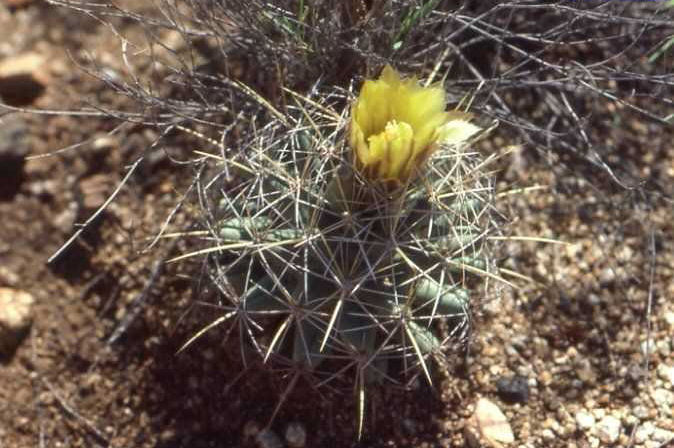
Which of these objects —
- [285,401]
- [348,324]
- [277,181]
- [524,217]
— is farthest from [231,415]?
[524,217]

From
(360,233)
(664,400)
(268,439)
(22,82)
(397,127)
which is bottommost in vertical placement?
(268,439)

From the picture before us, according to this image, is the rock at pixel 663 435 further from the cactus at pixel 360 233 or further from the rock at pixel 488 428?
the cactus at pixel 360 233

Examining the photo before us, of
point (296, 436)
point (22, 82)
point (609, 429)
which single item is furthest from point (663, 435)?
point (22, 82)

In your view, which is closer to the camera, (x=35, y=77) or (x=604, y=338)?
(x=604, y=338)

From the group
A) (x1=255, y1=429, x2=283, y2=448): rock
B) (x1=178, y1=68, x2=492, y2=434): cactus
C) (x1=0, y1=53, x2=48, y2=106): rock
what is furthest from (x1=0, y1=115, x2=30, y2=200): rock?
(x1=255, y1=429, x2=283, y2=448): rock

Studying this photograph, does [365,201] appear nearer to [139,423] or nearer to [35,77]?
[139,423]

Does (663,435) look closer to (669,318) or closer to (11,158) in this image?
(669,318)

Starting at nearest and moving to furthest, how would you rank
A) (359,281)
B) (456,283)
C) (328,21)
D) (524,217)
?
1. (359,281)
2. (456,283)
3. (328,21)
4. (524,217)
